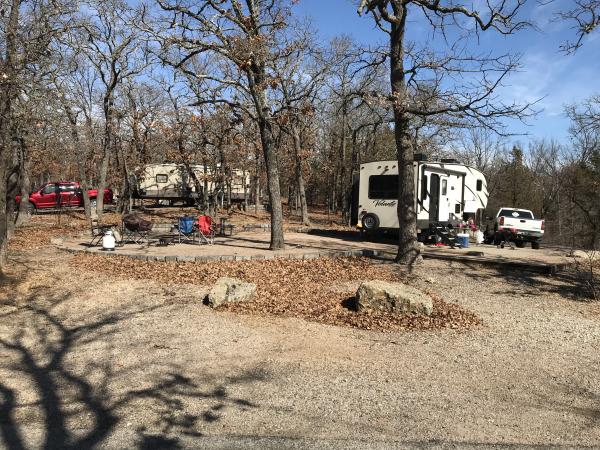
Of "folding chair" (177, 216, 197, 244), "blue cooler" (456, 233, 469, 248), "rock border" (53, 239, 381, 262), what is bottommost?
"rock border" (53, 239, 381, 262)

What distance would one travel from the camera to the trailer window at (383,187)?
1602 cm

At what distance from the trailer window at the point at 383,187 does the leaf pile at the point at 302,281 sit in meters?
4.28

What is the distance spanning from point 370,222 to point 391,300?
9372 mm

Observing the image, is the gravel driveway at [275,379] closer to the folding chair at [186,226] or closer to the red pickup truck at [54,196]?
the folding chair at [186,226]

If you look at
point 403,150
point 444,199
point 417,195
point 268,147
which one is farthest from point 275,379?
point 444,199

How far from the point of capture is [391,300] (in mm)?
7336

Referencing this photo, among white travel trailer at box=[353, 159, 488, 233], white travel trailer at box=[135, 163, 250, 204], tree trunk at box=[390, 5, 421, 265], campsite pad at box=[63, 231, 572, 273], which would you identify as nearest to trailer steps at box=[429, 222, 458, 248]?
white travel trailer at box=[353, 159, 488, 233]

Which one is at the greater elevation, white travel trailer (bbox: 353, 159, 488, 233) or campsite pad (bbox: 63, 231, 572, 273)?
white travel trailer (bbox: 353, 159, 488, 233)

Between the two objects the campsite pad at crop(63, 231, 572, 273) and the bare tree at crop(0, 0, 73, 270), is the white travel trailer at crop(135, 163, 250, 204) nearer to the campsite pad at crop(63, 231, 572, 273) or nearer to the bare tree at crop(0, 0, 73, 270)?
the campsite pad at crop(63, 231, 572, 273)

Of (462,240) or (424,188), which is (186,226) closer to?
(424,188)

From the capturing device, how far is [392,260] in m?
12.5

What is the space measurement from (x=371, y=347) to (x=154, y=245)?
9.07 meters

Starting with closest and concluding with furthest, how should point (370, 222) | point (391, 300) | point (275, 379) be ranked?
point (275, 379) < point (391, 300) < point (370, 222)

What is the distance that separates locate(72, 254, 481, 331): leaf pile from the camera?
7.18 meters
